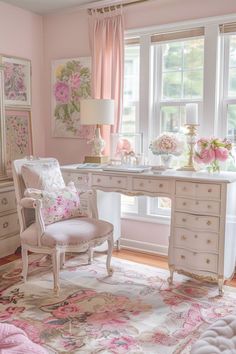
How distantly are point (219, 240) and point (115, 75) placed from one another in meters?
1.90

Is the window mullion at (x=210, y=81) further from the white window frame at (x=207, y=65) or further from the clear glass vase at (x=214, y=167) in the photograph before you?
the clear glass vase at (x=214, y=167)

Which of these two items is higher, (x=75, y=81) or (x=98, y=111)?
(x=75, y=81)

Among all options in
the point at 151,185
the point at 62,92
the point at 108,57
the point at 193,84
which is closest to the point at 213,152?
the point at 151,185

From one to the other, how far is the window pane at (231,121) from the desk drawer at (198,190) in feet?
2.43

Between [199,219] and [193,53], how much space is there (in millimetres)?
1561

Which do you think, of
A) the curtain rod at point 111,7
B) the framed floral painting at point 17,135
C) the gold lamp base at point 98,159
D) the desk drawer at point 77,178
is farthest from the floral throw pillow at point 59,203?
the curtain rod at point 111,7

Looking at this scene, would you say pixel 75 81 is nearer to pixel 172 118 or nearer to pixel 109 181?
pixel 172 118

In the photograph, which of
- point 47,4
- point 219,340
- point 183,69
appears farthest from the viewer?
point 47,4

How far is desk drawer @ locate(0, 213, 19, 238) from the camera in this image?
369 cm

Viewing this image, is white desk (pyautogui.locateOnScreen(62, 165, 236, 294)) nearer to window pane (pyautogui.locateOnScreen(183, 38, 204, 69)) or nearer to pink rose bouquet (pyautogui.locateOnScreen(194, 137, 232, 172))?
pink rose bouquet (pyautogui.locateOnScreen(194, 137, 232, 172))

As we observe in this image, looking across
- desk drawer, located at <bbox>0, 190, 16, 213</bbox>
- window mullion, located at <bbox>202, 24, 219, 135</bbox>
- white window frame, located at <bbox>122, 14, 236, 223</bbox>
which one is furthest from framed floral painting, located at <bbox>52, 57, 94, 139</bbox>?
window mullion, located at <bbox>202, 24, 219, 135</bbox>

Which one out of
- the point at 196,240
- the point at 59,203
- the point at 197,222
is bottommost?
the point at 196,240

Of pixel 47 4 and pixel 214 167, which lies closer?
Answer: pixel 214 167

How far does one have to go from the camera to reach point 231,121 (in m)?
3.35
